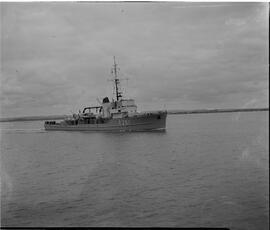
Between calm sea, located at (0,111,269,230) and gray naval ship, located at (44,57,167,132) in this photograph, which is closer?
calm sea, located at (0,111,269,230)

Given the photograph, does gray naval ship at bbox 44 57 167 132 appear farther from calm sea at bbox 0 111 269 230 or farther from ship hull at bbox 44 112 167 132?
calm sea at bbox 0 111 269 230

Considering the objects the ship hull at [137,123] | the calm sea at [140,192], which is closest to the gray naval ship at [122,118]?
the ship hull at [137,123]

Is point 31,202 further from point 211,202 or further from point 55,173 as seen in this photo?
point 211,202

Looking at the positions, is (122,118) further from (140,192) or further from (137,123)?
(140,192)

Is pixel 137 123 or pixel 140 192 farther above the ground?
pixel 137 123

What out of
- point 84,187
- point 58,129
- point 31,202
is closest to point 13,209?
point 31,202

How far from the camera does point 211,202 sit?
9.27 metres

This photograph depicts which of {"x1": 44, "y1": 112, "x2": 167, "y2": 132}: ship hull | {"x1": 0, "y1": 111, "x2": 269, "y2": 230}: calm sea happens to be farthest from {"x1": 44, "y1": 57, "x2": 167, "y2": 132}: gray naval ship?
{"x1": 0, "y1": 111, "x2": 269, "y2": 230}: calm sea

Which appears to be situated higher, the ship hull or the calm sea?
the ship hull

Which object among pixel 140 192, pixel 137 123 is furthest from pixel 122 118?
pixel 140 192

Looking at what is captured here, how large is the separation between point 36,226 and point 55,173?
21.7 feet

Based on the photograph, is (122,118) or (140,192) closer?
(140,192)

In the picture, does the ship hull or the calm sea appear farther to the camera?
the ship hull

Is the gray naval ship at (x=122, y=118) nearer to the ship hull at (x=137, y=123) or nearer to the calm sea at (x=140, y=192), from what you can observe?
the ship hull at (x=137, y=123)
